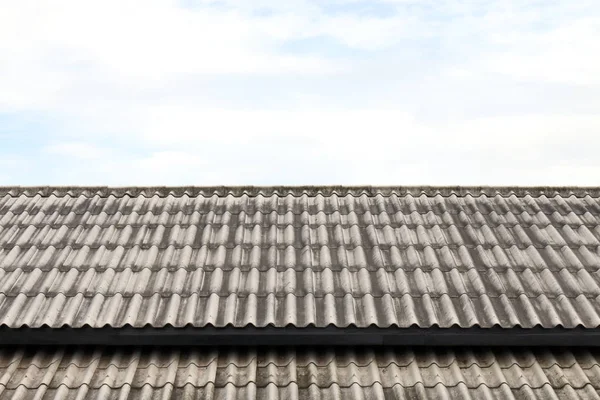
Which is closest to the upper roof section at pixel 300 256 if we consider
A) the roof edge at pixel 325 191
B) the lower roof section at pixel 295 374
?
the roof edge at pixel 325 191

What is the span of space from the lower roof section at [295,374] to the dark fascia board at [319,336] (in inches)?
5.6

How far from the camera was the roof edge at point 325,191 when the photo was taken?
6812 millimetres

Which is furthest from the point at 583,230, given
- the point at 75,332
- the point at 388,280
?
the point at 75,332

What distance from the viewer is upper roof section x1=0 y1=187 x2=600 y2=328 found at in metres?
4.59

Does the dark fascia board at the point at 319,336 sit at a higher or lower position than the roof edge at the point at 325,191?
higher

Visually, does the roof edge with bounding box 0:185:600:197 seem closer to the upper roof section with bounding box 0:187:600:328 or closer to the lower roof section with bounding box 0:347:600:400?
the upper roof section with bounding box 0:187:600:328

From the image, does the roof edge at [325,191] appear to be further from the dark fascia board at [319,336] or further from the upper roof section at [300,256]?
the dark fascia board at [319,336]

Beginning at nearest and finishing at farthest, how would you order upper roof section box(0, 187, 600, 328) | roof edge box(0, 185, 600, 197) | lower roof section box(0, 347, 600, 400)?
lower roof section box(0, 347, 600, 400), upper roof section box(0, 187, 600, 328), roof edge box(0, 185, 600, 197)

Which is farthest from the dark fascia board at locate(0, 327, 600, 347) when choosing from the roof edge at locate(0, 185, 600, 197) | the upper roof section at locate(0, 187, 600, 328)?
the roof edge at locate(0, 185, 600, 197)

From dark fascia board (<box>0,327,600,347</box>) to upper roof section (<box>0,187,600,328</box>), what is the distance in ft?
0.23

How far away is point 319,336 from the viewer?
4.42 meters

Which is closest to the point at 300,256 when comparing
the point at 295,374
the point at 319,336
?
the point at 319,336

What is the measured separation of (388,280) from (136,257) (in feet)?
8.69

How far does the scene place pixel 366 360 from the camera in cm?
450
